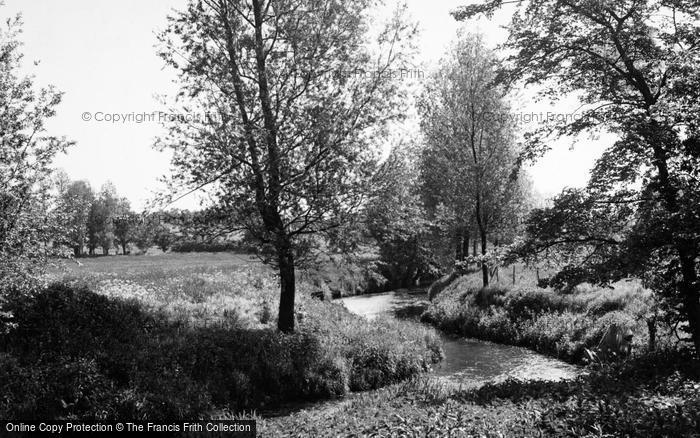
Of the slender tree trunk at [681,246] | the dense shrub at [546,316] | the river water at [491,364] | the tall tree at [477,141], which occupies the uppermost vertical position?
Answer: the tall tree at [477,141]

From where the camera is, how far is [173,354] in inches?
545

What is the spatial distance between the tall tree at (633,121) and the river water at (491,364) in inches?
169

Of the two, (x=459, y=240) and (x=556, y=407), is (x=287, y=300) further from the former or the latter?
(x=459, y=240)

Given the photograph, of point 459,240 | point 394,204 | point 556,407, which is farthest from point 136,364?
point 459,240

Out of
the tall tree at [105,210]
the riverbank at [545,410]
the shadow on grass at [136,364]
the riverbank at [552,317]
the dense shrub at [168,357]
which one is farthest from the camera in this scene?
the tall tree at [105,210]

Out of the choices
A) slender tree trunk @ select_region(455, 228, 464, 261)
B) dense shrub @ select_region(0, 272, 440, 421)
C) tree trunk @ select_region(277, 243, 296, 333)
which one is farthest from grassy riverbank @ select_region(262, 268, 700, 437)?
slender tree trunk @ select_region(455, 228, 464, 261)

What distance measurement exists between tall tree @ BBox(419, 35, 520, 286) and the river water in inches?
290

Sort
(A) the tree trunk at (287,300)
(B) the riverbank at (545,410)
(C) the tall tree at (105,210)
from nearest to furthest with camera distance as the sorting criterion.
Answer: (B) the riverbank at (545,410) < (A) the tree trunk at (287,300) < (C) the tall tree at (105,210)

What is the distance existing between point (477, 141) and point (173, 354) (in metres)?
22.3

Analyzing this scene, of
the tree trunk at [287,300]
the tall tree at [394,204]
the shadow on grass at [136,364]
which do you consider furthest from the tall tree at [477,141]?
the shadow on grass at [136,364]

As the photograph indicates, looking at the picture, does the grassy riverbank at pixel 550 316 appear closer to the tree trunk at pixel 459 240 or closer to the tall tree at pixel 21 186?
the tree trunk at pixel 459 240

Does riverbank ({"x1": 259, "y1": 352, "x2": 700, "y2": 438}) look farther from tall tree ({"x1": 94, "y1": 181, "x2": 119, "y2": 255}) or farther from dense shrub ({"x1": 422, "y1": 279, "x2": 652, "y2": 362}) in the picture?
tall tree ({"x1": 94, "y1": 181, "x2": 119, "y2": 255})

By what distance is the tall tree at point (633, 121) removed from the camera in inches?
431

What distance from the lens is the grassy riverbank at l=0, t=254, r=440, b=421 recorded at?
11.7 metres
